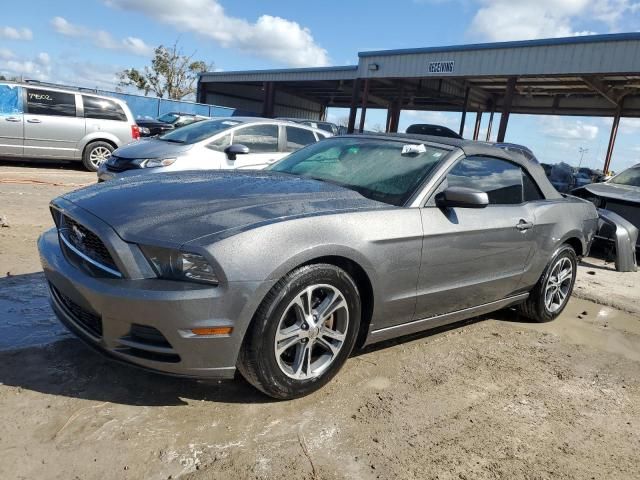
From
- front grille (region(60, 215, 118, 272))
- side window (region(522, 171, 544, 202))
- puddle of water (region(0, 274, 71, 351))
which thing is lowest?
puddle of water (region(0, 274, 71, 351))

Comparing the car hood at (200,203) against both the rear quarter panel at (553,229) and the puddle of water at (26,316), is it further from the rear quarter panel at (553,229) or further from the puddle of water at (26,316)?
the rear quarter panel at (553,229)

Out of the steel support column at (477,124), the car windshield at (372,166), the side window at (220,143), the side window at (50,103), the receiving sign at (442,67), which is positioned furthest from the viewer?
the steel support column at (477,124)

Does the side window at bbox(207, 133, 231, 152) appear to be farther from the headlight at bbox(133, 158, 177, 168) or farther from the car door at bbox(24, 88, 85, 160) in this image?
the car door at bbox(24, 88, 85, 160)

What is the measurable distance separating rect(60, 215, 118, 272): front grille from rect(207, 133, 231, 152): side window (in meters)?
4.75

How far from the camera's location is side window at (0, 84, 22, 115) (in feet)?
33.3

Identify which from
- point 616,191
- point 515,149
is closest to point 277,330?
point 515,149

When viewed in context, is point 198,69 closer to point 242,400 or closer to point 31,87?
point 31,87

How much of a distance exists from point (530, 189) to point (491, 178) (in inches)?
24.0

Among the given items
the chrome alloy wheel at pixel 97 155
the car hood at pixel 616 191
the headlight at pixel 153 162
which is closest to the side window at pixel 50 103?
the chrome alloy wheel at pixel 97 155

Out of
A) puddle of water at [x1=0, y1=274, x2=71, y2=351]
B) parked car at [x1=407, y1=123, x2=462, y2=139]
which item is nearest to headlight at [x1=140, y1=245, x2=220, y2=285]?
puddle of water at [x1=0, y1=274, x2=71, y2=351]

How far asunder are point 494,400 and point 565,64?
1685 cm

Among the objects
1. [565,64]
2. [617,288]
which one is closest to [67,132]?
[617,288]

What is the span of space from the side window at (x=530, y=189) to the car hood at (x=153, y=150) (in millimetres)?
4660

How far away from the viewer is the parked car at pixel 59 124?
1027cm
